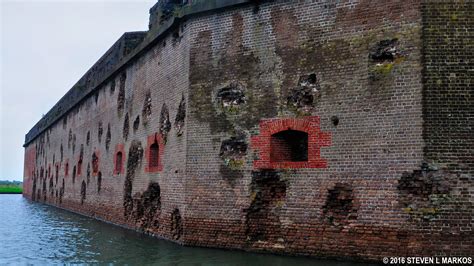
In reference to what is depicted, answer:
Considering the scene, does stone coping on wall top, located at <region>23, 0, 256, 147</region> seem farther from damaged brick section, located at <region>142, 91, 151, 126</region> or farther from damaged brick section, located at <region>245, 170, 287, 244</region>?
damaged brick section, located at <region>245, 170, 287, 244</region>

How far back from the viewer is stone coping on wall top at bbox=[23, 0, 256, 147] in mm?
11542

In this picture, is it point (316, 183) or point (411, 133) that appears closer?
point (411, 133)

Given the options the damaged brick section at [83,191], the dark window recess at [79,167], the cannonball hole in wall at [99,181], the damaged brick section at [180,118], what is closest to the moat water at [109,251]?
the damaged brick section at [180,118]

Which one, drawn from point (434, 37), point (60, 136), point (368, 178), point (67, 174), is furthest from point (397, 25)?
point (60, 136)

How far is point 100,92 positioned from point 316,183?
12.8 meters

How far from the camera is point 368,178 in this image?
9234mm

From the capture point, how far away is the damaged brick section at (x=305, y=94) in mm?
9992

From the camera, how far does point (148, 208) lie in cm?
1330

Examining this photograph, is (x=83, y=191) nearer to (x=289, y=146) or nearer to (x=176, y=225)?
(x=176, y=225)

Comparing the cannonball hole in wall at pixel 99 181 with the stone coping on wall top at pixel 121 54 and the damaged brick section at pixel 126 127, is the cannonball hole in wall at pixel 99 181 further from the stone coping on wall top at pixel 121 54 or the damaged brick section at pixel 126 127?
the stone coping on wall top at pixel 121 54

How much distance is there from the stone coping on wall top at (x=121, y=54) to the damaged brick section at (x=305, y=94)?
2227 millimetres

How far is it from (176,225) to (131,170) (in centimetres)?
417

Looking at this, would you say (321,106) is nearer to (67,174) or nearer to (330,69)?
(330,69)

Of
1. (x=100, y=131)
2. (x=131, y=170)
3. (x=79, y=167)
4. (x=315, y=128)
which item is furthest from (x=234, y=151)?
(x=79, y=167)
